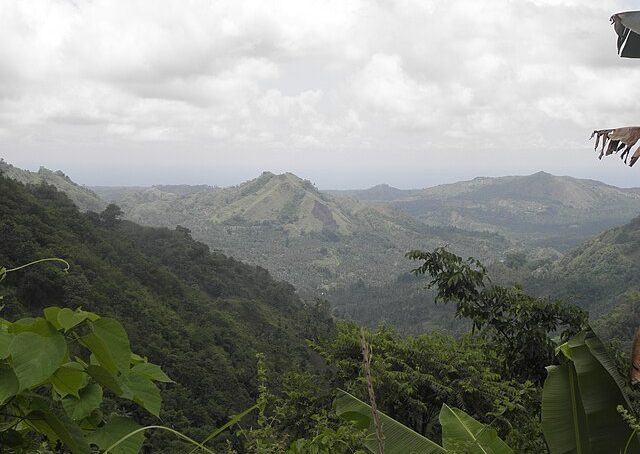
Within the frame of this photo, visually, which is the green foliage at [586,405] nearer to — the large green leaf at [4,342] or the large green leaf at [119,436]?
the large green leaf at [119,436]

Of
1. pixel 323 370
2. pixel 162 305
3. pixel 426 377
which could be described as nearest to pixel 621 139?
pixel 426 377

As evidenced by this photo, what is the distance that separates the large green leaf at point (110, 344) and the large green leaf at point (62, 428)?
117 millimetres

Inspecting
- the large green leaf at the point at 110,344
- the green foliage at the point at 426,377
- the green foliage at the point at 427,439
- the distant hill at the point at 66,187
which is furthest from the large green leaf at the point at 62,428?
the distant hill at the point at 66,187

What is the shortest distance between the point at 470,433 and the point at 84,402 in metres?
2.44

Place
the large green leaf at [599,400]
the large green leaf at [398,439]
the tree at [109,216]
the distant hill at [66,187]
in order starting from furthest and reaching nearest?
the distant hill at [66,187] → the tree at [109,216] → the large green leaf at [398,439] → the large green leaf at [599,400]

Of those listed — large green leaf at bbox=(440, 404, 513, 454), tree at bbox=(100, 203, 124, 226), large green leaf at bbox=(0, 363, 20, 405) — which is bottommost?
tree at bbox=(100, 203, 124, 226)

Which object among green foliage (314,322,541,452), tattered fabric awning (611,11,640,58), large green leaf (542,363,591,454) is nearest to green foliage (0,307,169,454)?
large green leaf (542,363,591,454)

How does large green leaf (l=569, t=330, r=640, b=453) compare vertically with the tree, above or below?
above

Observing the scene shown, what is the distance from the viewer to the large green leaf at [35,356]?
31.3 inches

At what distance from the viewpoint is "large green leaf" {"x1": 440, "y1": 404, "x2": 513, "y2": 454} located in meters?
2.62

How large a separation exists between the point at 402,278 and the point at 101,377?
463 feet

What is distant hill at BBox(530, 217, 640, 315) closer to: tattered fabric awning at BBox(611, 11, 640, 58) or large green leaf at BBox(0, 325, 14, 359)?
tattered fabric awning at BBox(611, 11, 640, 58)

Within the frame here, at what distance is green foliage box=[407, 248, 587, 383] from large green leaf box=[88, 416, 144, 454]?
6.49 meters

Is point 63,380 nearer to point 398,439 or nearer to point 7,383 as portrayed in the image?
point 7,383
